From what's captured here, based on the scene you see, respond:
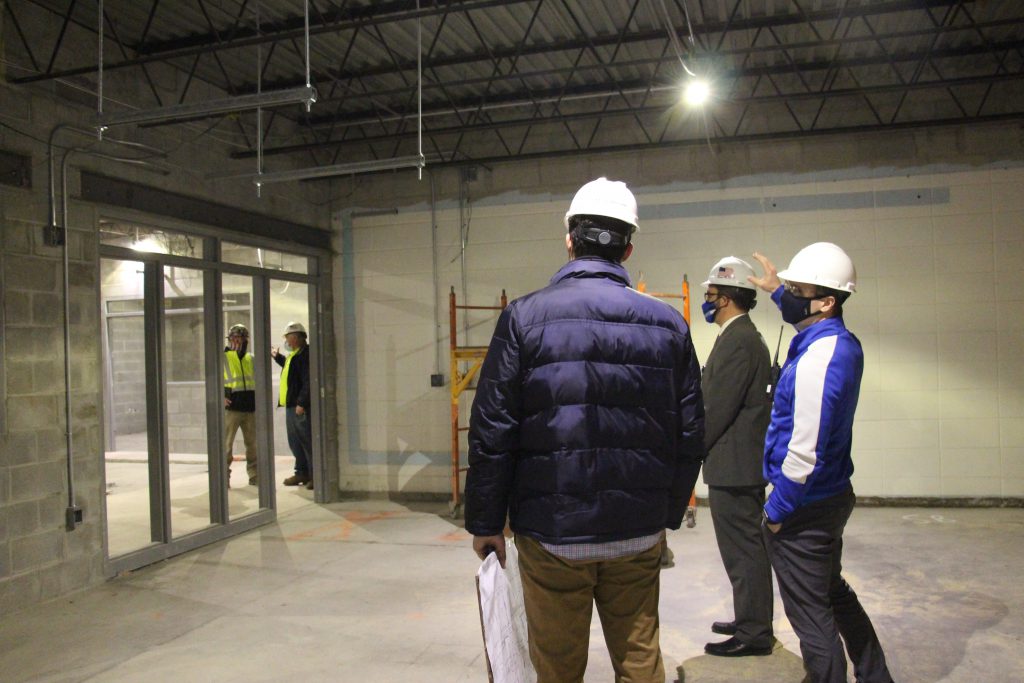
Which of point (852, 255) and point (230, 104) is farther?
point (852, 255)

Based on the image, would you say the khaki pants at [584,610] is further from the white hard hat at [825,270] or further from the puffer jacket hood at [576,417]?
the white hard hat at [825,270]

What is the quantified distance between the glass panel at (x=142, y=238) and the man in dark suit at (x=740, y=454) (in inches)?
158

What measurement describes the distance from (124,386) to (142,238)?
698cm

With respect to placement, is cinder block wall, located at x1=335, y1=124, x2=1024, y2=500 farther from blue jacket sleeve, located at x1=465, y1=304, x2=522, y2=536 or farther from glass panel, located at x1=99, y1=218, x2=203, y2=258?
blue jacket sleeve, located at x1=465, y1=304, x2=522, y2=536

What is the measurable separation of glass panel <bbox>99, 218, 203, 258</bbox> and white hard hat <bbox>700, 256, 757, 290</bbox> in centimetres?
398

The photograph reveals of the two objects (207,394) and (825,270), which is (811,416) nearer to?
(825,270)

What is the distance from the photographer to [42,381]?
4449 millimetres

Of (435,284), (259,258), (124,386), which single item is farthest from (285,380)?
(124,386)

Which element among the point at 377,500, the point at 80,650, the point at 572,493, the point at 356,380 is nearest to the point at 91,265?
the point at 80,650

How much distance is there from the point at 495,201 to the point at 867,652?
5483 millimetres

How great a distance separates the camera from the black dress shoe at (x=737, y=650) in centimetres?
331

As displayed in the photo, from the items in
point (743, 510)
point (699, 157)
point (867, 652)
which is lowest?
point (867, 652)

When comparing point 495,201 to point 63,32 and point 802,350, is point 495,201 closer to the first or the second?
point 63,32

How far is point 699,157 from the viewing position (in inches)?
272
